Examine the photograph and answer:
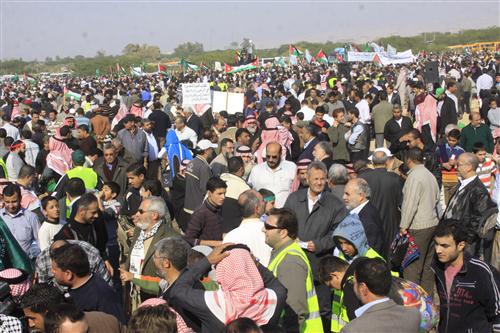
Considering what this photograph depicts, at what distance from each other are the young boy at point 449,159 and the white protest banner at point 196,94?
301 inches

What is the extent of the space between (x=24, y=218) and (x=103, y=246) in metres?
0.88

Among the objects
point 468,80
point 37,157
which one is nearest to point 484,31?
point 468,80

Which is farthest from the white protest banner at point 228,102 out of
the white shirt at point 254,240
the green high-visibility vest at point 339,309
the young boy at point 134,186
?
the green high-visibility vest at point 339,309

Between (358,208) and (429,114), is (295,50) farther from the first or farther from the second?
(358,208)

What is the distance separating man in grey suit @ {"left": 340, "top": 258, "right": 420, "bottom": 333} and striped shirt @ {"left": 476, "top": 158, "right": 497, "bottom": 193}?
470 cm

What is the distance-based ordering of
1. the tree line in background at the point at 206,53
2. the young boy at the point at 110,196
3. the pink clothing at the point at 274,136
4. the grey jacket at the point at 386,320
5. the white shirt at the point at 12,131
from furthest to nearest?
1. the tree line in background at the point at 206,53
2. the white shirt at the point at 12,131
3. the pink clothing at the point at 274,136
4. the young boy at the point at 110,196
5. the grey jacket at the point at 386,320

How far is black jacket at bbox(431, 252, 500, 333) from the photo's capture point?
4.50 metres

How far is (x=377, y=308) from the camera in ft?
12.2

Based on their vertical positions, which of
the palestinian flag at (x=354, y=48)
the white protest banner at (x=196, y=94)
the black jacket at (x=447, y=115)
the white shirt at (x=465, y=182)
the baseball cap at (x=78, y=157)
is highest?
the palestinian flag at (x=354, y=48)

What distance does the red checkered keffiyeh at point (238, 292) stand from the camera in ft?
11.9

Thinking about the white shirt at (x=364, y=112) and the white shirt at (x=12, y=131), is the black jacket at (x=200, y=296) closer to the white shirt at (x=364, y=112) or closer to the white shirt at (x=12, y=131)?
the white shirt at (x=12, y=131)

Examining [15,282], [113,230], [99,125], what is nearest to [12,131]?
[99,125]

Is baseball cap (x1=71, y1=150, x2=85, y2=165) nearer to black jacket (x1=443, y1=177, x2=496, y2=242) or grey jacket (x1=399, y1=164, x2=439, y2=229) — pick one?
grey jacket (x1=399, y1=164, x2=439, y2=229)

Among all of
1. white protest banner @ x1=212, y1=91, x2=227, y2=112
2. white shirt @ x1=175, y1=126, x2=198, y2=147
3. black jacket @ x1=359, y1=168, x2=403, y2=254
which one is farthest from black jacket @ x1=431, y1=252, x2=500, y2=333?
white protest banner @ x1=212, y1=91, x2=227, y2=112
